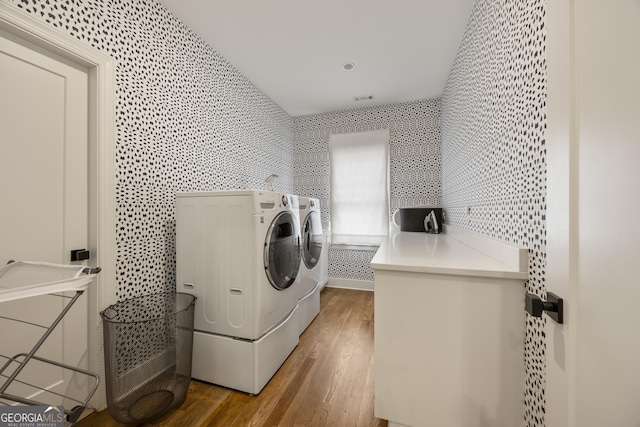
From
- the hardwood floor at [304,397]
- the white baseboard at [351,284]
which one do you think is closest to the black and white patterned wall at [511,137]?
the hardwood floor at [304,397]

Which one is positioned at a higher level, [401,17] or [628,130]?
[401,17]

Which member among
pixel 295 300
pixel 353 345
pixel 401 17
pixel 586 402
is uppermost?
pixel 401 17

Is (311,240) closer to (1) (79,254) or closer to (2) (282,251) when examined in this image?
(2) (282,251)

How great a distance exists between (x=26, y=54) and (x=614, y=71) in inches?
84.8

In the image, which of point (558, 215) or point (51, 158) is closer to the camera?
point (558, 215)

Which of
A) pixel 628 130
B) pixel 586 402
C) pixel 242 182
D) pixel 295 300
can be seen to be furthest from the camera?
pixel 242 182

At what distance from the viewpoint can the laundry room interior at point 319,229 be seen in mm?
866

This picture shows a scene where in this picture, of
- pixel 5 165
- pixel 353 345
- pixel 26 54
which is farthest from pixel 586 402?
pixel 26 54

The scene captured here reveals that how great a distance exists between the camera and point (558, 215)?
2.10ft

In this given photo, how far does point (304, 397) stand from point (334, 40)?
2673mm

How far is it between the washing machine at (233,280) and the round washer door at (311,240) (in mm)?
495

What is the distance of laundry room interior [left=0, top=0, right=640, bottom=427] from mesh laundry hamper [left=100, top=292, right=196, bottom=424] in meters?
0.07

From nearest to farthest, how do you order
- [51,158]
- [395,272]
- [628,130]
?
1. [628,130]
2. [395,272]
3. [51,158]

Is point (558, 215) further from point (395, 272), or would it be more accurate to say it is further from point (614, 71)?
point (395, 272)
